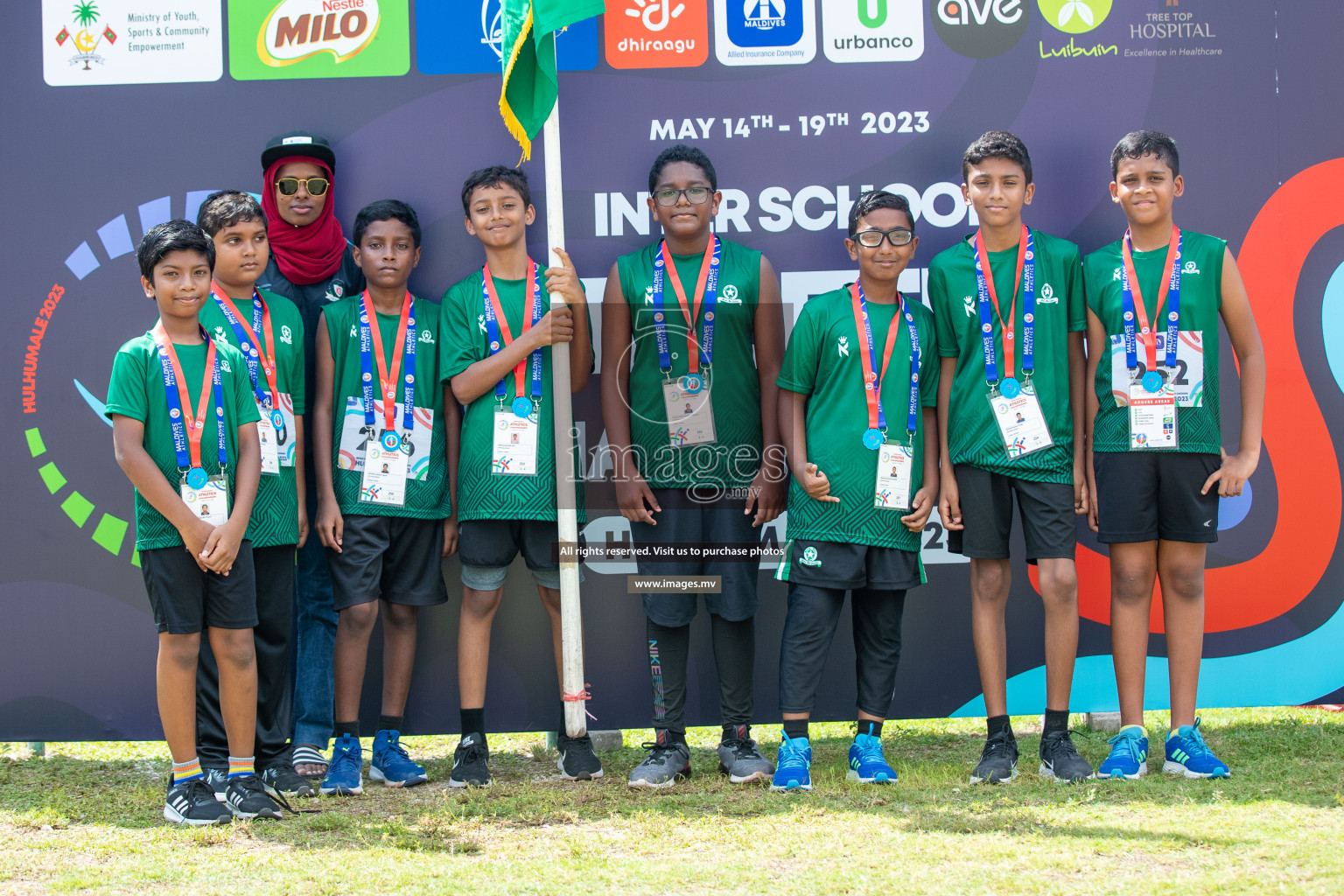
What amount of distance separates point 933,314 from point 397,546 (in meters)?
2.14

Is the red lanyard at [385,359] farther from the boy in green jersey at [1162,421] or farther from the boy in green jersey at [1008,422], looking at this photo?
the boy in green jersey at [1162,421]

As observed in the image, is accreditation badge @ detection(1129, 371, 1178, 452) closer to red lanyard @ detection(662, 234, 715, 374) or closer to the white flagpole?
red lanyard @ detection(662, 234, 715, 374)

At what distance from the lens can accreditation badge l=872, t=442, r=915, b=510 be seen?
3715mm

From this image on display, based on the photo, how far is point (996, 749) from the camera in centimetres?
378

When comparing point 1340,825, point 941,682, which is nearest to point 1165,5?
point 941,682

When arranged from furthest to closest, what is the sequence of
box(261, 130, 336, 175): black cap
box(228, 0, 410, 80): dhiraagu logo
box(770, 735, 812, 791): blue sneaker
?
box(228, 0, 410, 80): dhiraagu logo < box(261, 130, 336, 175): black cap < box(770, 735, 812, 791): blue sneaker

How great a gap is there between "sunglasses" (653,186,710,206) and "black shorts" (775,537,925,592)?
50.5 inches

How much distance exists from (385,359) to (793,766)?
2059 millimetres

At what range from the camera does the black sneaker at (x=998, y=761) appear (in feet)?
12.1

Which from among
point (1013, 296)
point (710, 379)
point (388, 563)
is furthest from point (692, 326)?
point (388, 563)

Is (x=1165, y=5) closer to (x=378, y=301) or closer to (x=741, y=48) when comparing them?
(x=741, y=48)

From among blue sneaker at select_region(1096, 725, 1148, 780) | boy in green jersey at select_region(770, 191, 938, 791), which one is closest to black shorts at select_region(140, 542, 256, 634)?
boy in green jersey at select_region(770, 191, 938, 791)

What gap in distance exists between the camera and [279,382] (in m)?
3.89

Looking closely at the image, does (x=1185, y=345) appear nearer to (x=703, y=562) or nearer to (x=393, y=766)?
(x=703, y=562)
